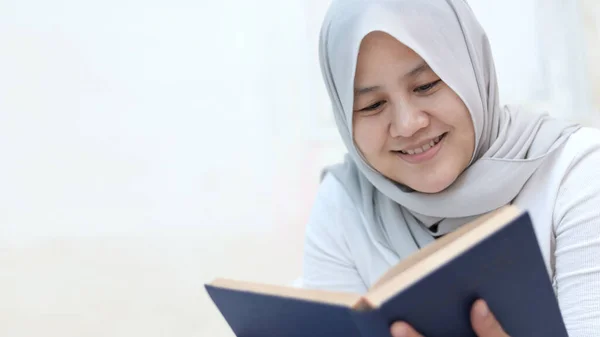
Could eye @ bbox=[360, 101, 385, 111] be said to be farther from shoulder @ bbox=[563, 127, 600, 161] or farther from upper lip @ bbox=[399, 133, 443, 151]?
shoulder @ bbox=[563, 127, 600, 161]

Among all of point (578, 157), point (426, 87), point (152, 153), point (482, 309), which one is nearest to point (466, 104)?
point (426, 87)

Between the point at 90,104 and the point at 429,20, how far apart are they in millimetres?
779

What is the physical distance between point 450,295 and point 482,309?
0.13 feet

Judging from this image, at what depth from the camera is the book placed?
501 mm

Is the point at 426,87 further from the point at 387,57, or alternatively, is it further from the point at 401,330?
the point at 401,330

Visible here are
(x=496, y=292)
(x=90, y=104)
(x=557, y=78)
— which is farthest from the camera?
(x=557, y=78)

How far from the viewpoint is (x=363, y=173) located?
107 cm

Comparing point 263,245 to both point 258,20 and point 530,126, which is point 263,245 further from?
point 530,126

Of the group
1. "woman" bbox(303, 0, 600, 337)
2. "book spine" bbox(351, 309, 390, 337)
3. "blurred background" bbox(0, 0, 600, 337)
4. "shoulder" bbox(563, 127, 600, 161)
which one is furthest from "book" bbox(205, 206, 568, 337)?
"blurred background" bbox(0, 0, 600, 337)

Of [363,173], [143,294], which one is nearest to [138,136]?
[143,294]

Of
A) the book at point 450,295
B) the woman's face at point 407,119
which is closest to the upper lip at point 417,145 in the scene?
the woman's face at point 407,119

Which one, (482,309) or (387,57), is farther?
(387,57)

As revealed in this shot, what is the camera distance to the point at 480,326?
1.85ft

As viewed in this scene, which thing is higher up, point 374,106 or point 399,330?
point 374,106
